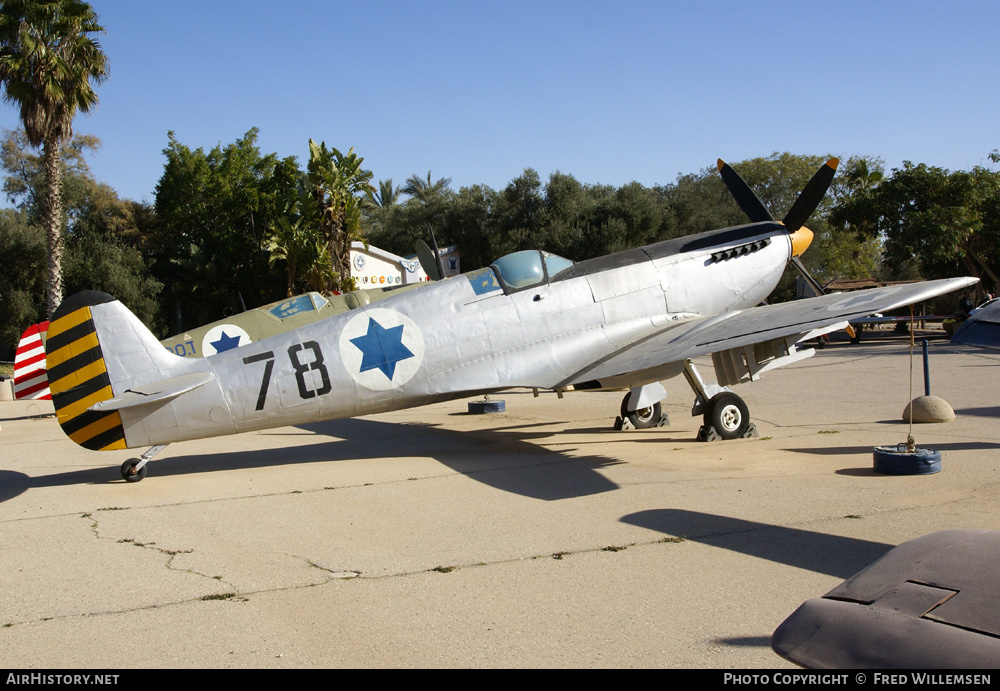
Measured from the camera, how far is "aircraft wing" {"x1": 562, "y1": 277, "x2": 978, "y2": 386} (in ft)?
25.5

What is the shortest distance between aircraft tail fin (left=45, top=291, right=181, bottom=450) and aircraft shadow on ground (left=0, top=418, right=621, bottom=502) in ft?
3.00

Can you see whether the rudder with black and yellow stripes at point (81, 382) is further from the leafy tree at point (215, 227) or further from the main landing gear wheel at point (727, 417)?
the leafy tree at point (215, 227)

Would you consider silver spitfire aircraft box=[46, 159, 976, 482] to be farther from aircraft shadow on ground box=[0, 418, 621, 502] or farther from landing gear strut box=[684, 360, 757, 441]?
aircraft shadow on ground box=[0, 418, 621, 502]

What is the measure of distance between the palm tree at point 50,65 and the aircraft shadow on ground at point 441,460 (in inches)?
820

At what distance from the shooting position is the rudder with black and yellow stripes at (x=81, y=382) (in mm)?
8000

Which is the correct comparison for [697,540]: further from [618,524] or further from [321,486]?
[321,486]

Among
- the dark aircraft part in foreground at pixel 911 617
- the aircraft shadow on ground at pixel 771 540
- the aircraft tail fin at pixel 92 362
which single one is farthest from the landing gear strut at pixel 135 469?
the dark aircraft part in foreground at pixel 911 617

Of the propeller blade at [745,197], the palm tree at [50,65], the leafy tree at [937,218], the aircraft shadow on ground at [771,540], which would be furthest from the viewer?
the leafy tree at [937,218]

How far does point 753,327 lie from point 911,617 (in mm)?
6412

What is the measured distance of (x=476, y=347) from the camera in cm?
921

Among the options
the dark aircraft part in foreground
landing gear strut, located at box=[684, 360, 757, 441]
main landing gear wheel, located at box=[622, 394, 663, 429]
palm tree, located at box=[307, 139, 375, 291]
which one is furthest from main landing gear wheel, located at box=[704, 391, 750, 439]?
palm tree, located at box=[307, 139, 375, 291]

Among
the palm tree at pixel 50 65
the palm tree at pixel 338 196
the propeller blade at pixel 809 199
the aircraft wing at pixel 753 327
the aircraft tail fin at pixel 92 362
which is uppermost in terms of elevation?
the palm tree at pixel 50 65

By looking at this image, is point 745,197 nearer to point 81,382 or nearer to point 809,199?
point 809,199

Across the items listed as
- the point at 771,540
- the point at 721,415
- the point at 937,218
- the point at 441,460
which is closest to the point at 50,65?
the point at 441,460
